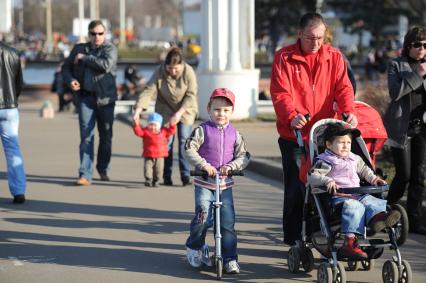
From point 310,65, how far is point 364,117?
0.78m

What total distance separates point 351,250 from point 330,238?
0.59 feet

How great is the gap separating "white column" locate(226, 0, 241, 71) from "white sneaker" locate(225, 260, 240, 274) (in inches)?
560

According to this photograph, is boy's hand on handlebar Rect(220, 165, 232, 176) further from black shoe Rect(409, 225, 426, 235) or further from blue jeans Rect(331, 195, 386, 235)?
black shoe Rect(409, 225, 426, 235)

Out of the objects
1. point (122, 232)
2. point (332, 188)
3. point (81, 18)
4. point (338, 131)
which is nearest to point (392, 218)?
point (332, 188)

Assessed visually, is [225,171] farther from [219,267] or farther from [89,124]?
[89,124]

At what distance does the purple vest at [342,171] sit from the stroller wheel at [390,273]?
73 centimetres

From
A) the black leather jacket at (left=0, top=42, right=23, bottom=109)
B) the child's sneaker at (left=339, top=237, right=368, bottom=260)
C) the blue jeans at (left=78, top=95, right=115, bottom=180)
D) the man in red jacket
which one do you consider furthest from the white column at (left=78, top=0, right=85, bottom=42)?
the child's sneaker at (left=339, top=237, right=368, bottom=260)

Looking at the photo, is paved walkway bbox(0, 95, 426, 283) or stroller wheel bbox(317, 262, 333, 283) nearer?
stroller wheel bbox(317, 262, 333, 283)

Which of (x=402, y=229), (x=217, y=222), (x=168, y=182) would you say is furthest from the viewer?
(x=168, y=182)

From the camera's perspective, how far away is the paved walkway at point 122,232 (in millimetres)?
8297

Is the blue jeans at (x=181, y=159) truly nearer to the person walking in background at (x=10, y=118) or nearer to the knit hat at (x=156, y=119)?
the knit hat at (x=156, y=119)

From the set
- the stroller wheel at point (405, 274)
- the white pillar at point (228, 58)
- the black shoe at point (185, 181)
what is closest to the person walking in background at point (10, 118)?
the black shoe at point (185, 181)

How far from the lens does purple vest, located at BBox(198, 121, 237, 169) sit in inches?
327

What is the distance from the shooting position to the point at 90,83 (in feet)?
43.7
